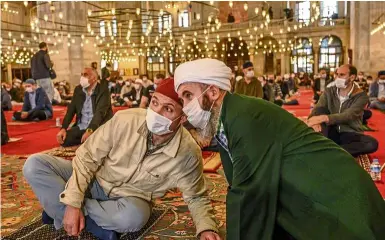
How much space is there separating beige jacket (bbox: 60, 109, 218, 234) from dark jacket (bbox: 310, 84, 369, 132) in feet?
7.20

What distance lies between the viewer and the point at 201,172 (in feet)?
7.12

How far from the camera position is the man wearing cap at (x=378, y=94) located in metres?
9.12

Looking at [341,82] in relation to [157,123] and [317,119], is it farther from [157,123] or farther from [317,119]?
[157,123]

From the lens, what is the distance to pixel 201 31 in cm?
2516

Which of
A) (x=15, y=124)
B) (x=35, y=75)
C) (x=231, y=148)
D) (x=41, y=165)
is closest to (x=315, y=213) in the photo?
(x=231, y=148)

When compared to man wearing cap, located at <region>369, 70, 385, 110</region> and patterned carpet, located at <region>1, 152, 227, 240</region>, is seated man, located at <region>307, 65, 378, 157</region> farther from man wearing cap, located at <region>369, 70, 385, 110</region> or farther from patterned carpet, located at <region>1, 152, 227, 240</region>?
man wearing cap, located at <region>369, 70, 385, 110</region>

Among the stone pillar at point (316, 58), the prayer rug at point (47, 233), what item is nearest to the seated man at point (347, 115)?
the prayer rug at point (47, 233)

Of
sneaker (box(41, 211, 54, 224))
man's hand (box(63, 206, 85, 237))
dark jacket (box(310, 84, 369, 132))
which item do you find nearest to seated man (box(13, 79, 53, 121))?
dark jacket (box(310, 84, 369, 132))

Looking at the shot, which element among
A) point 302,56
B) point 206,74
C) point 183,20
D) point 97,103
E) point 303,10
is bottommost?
point 97,103

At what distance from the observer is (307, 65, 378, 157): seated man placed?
397 centimetres

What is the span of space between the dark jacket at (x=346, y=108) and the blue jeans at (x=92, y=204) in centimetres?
236

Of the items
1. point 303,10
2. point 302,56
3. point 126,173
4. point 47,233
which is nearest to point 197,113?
point 126,173

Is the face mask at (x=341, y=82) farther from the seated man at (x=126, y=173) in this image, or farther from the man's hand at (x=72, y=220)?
the man's hand at (x=72, y=220)

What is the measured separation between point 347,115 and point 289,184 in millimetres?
2754
